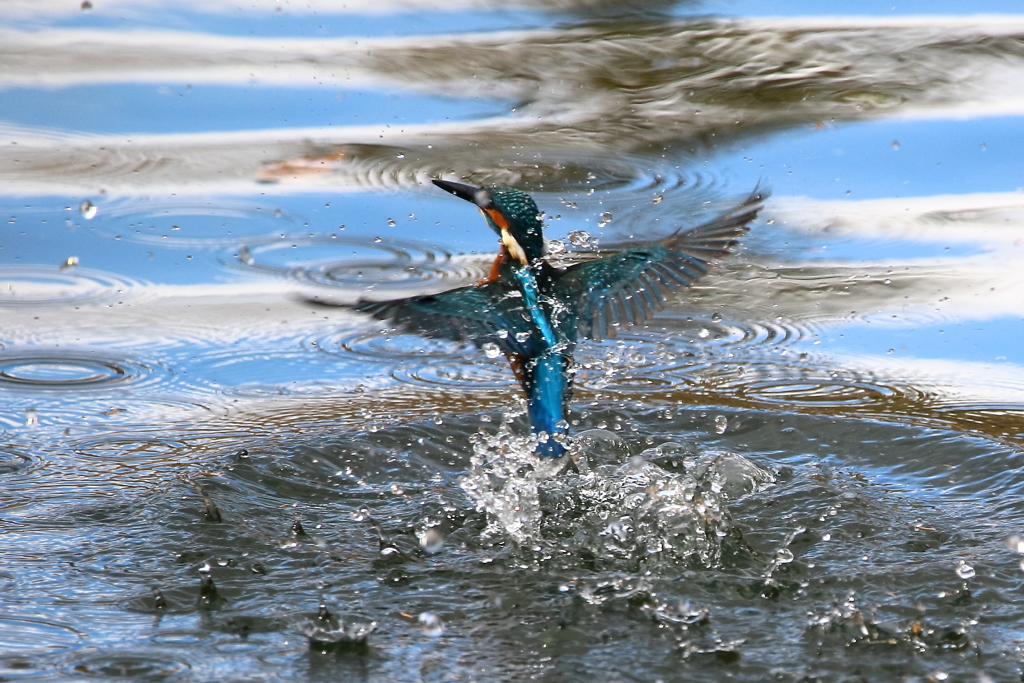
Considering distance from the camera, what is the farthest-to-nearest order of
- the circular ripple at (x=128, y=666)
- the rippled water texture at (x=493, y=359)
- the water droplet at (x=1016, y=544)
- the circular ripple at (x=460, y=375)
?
1. the circular ripple at (x=460, y=375)
2. the water droplet at (x=1016, y=544)
3. the rippled water texture at (x=493, y=359)
4. the circular ripple at (x=128, y=666)

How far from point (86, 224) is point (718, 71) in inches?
109

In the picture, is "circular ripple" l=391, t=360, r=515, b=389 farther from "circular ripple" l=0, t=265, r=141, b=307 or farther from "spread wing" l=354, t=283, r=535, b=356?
"circular ripple" l=0, t=265, r=141, b=307

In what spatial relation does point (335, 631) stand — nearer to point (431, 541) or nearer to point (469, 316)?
point (431, 541)

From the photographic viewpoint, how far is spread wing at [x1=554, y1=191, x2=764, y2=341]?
9.87 feet

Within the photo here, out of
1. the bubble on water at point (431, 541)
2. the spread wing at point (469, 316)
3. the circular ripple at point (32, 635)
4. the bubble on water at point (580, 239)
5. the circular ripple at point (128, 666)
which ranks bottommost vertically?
the bubble on water at point (431, 541)

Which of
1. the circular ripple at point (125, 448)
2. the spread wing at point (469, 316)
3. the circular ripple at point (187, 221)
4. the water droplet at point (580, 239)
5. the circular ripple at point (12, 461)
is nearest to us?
the spread wing at point (469, 316)

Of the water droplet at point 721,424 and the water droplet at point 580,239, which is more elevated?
the water droplet at point 580,239

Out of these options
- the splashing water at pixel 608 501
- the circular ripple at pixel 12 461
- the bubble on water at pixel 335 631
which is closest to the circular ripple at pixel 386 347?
the splashing water at pixel 608 501

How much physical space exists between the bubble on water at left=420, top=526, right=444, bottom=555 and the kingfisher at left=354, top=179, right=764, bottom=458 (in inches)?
15.3

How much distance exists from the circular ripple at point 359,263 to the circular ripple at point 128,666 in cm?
226

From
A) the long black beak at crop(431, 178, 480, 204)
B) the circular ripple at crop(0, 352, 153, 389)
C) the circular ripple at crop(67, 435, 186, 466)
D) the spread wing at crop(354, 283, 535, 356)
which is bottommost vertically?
the circular ripple at crop(67, 435, 186, 466)

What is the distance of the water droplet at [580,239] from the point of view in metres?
4.04

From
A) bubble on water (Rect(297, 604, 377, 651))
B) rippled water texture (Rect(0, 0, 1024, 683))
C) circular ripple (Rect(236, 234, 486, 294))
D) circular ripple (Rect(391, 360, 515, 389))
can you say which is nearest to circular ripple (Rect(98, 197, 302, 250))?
rippled water texture (Rect(0, 0, 1024, 683))

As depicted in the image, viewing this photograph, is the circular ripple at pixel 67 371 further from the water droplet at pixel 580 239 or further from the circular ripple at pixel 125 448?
the water droplet at pixel 580 239
